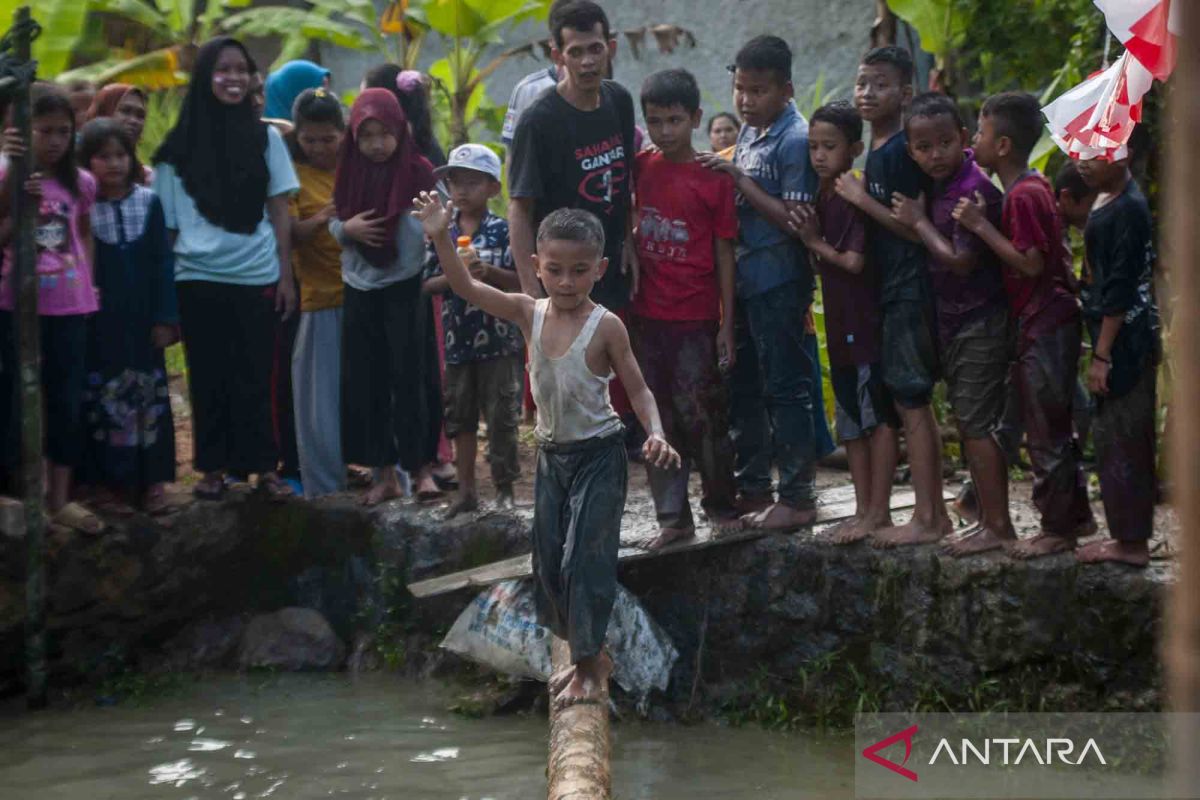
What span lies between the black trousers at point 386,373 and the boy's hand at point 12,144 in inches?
60.3

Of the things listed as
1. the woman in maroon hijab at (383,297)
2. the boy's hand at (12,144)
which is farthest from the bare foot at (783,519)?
the boy's hand at (12,144)

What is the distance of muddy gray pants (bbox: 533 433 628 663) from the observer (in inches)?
186

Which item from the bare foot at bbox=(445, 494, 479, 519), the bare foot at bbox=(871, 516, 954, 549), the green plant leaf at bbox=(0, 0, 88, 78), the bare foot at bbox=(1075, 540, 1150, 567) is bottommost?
the bare foot at bbox=(1075, 540, 1150, 567)

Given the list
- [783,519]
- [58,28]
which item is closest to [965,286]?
[783,519]

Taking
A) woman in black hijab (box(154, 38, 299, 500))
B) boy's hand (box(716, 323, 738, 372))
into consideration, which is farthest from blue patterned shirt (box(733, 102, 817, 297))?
woman in black hijab (box(154, 38, 299, 500))

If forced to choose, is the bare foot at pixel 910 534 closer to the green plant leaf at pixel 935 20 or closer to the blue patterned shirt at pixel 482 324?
the blue patterned shirt at pixel 482 324

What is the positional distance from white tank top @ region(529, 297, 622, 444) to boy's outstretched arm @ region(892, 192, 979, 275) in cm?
142

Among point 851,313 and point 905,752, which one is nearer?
point 905,752

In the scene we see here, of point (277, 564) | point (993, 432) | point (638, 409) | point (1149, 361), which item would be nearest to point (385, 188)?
point (277, 564)

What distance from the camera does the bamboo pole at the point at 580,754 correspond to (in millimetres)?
3943

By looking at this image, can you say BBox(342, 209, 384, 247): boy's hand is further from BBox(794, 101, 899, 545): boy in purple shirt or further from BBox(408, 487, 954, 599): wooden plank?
BBox(794, 101, 899, 545): boy in purple shirt

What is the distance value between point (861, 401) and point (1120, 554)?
3.63 feet

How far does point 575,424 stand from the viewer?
4797 millimetres

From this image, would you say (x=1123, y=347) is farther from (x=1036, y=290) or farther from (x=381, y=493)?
(x=381, y=493)
